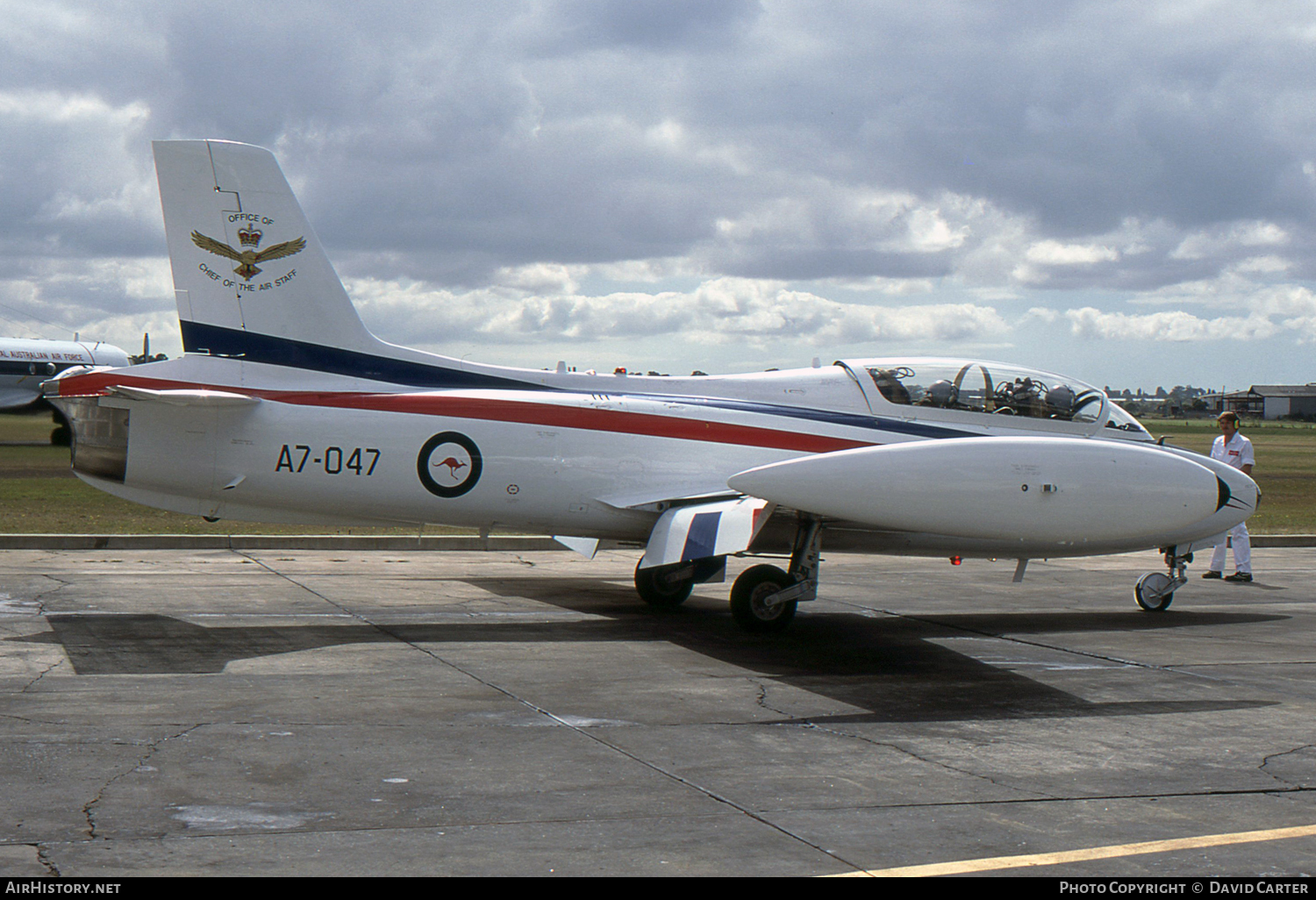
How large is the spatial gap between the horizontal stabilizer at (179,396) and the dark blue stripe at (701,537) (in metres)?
4.35

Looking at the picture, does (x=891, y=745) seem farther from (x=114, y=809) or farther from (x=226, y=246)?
(x=226, y=246)

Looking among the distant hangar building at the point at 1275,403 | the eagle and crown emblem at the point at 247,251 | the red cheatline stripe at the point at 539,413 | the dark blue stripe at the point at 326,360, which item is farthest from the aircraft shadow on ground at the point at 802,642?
the distant hangar building at the point at 1275,403

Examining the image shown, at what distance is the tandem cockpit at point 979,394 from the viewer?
42.3 ft

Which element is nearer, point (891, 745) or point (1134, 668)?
point (891, 745)

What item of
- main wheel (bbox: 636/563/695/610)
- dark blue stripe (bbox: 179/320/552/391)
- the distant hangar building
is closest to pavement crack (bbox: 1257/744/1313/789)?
main wheel (bbox: 636/563/695/610)

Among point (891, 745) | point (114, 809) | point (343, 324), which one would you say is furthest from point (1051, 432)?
point (114, 809)

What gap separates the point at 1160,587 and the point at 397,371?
8.62 m

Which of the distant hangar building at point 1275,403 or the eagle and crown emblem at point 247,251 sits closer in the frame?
the eagle and crown emblem at point 247,251

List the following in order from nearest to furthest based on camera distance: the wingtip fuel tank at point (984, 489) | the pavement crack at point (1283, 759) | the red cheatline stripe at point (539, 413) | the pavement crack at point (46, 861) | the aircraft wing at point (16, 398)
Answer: the pavement crack at point (46, 861)
the pavement crack at point (1283, 759)
the wingtip fuel tank at point (984, 489)
the red cheatline stripe at point (539, 413)
the aircraft wing at point (16, 398)

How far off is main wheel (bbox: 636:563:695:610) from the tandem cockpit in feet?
8.86

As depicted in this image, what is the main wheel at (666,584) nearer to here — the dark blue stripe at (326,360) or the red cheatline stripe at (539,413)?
the red cheatline stripe at (539,413)

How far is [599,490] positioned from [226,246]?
433 centimetres

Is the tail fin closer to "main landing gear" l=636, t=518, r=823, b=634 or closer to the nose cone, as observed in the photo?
"main landing gear" l=636, t=518, r=823, b=634

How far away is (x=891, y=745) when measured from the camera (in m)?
7.27
